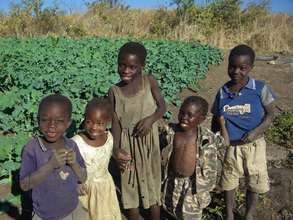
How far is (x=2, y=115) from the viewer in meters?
4.62

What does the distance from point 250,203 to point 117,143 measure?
3.89ft

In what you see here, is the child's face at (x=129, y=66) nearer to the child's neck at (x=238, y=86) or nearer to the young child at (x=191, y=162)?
the young child at (x=191, y=162)

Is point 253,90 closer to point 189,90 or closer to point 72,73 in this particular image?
point 72,73

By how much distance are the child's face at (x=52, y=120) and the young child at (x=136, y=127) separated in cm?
61

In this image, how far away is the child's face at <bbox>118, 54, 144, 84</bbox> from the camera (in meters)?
2.65

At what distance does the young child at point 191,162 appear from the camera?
291 centimetres

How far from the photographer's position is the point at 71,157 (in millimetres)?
2215

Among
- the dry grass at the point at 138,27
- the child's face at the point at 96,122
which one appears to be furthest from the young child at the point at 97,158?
the dry grass at the point at 138,27

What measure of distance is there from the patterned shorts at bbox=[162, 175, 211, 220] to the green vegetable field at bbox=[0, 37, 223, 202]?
1309mm

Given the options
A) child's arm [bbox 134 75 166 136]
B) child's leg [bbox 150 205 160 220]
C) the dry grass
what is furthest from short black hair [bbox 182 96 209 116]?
the dry grass

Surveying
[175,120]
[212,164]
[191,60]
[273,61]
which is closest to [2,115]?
[175,120]

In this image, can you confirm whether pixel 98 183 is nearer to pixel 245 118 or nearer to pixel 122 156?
pixel 122 156

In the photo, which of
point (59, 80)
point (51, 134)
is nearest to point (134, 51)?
point (51, 134)

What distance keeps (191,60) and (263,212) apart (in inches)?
204
